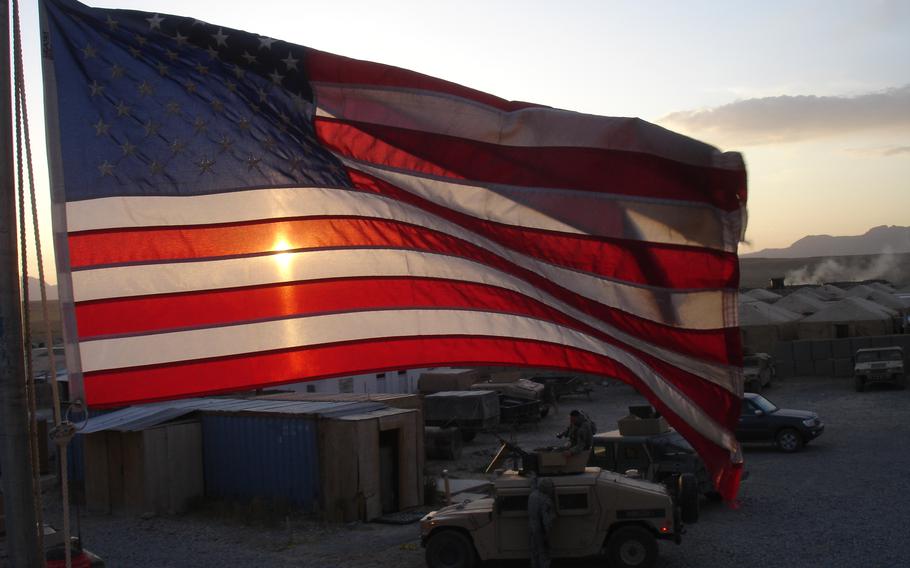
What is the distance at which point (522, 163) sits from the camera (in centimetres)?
673

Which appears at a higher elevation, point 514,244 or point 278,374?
point 514,244

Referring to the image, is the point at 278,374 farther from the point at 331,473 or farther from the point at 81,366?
the point at 331,473

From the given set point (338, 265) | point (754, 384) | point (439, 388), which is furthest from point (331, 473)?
point (754, 384)

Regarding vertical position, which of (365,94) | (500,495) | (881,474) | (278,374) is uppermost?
(365,94)

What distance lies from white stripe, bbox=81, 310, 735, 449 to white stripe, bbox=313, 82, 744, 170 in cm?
Result: 146

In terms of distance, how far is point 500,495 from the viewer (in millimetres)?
12469

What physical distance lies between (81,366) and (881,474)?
16.9m

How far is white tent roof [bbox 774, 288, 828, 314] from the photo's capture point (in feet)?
146

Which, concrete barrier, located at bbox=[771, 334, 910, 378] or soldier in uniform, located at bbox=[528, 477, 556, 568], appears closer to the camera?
soldier in uniform, located at bbox=[528, 477, 556, 568]

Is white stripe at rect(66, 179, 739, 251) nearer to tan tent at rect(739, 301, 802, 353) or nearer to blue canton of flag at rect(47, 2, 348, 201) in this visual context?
blue canton of flag at rect(47, 2, 348, 201)

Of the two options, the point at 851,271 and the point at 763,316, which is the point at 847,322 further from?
the point at 851,271

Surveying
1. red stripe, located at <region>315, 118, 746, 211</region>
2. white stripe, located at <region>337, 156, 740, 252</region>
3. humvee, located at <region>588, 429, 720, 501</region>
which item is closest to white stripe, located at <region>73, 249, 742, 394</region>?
white stripe, located at <region>337, 156, 740, 252</region>

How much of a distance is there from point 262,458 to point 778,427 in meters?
12.2

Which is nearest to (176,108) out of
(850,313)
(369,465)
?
(369,465)
